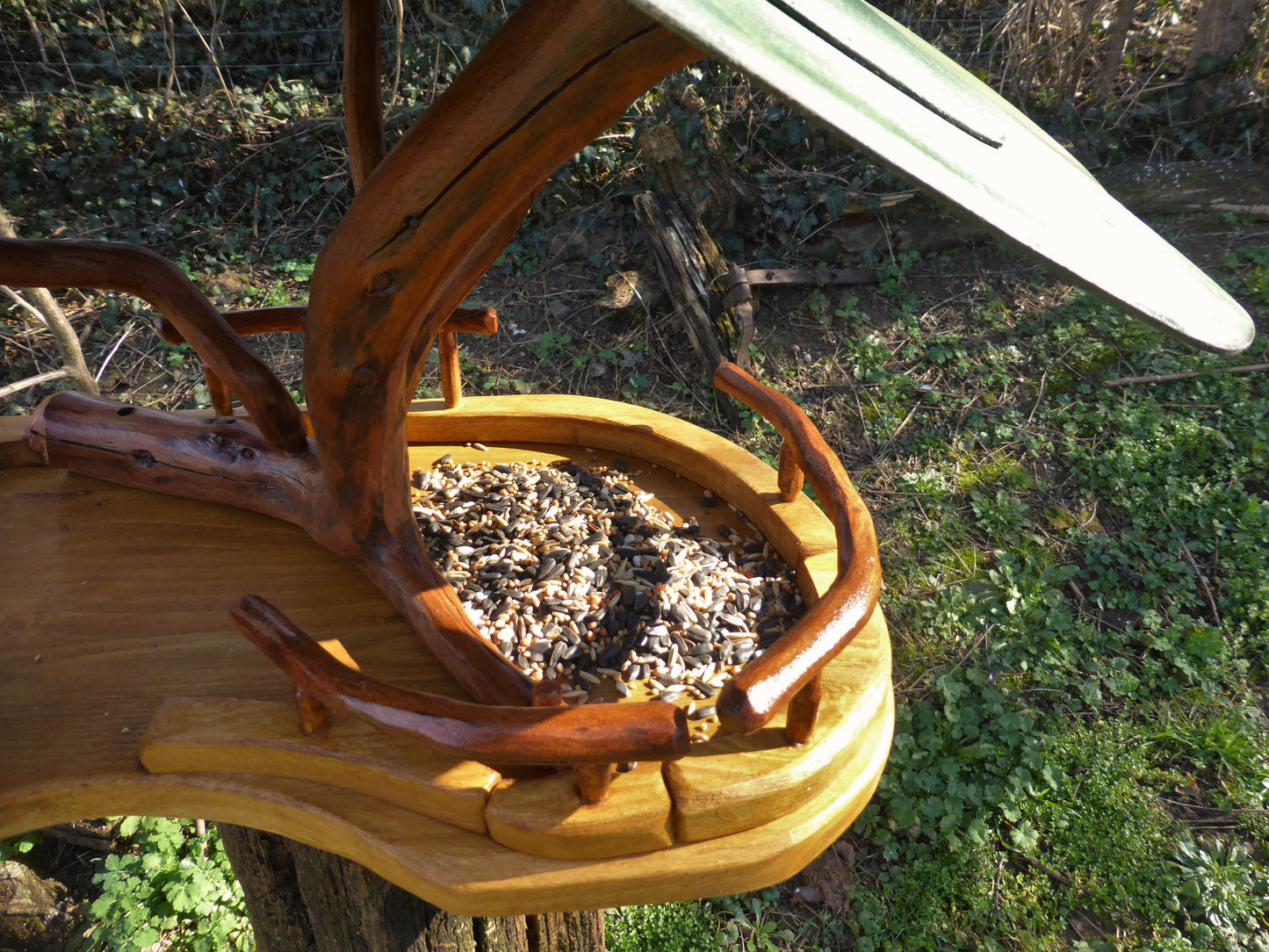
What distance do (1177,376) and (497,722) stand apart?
3.20 meters

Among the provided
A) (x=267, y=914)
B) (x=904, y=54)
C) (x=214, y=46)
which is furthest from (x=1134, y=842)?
(x=214, y=46)

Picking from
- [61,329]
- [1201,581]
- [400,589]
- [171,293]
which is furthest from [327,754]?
[1201,581]

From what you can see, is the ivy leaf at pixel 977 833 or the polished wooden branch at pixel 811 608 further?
the ivy leaf at pixel 977 833

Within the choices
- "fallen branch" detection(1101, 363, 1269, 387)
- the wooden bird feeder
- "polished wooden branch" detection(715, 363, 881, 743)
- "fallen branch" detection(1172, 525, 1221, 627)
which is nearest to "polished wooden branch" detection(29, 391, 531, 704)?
the wooden bird feeder

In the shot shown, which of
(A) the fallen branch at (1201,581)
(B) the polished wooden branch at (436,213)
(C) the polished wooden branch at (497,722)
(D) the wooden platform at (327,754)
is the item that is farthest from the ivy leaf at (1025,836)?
(B) the polished wooden branch at (436,213)

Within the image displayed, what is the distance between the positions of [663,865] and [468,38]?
4.11 m

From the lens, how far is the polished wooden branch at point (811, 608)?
76 centimetres

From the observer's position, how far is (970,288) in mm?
3545

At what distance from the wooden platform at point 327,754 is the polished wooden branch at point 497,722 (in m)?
0.10

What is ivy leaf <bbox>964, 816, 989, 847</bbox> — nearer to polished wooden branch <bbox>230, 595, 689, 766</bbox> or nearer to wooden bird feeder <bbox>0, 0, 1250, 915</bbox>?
wooden bird feeder <bbox>0, 0, 1250, 915</bbox>

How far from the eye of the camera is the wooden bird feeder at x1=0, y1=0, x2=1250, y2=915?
699 millimetres

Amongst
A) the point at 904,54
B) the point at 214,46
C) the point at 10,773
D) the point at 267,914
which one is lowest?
the point at 267,914

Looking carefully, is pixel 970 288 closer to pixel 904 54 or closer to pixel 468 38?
pixel 468 38

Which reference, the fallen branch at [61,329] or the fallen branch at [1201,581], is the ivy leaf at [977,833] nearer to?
the fallen branch at [1201,581]
